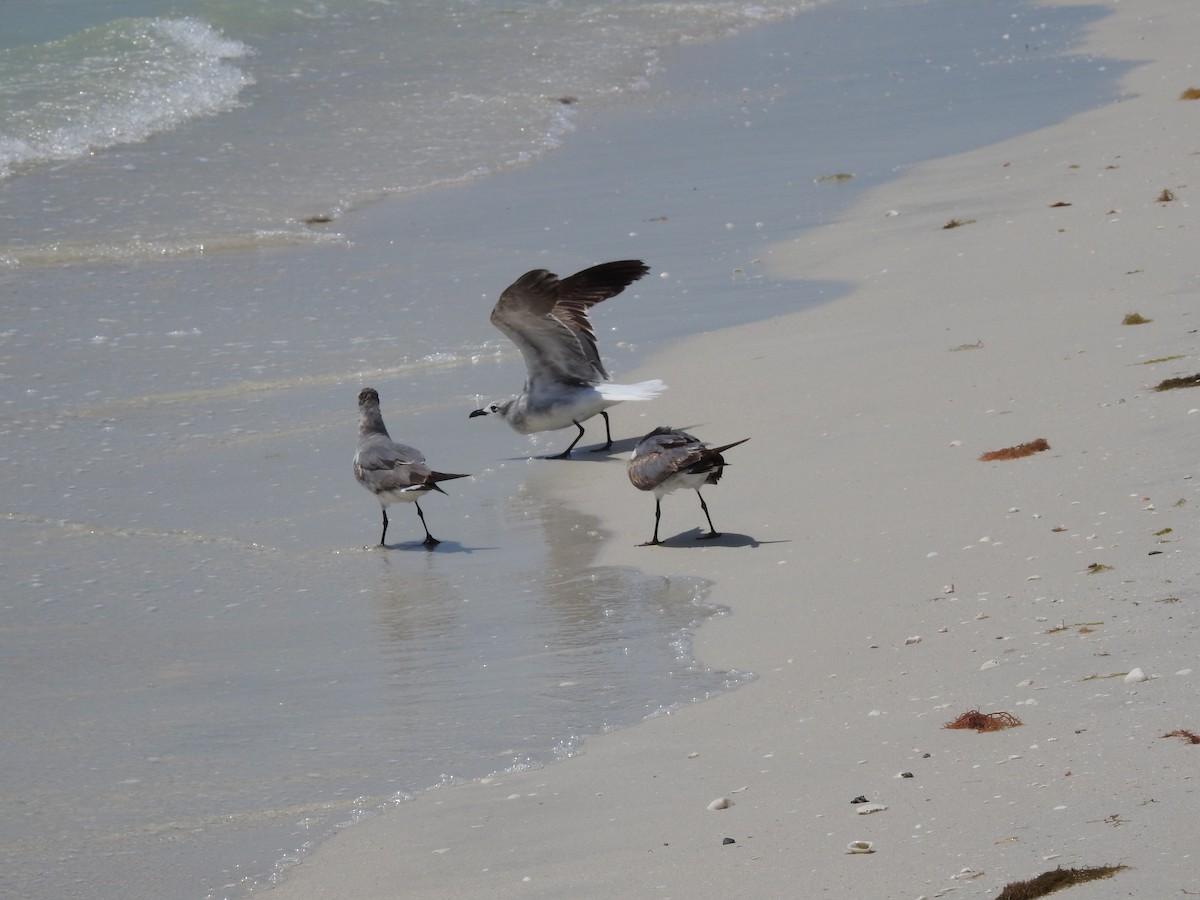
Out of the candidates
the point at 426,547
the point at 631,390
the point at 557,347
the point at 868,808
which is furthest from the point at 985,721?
the point at 557,347

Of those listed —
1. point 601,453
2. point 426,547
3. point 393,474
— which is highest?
point 393,474

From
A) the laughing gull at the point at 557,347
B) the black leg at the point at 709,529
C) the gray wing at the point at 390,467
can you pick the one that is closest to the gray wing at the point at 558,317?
the laughing gull at the point at 557,347

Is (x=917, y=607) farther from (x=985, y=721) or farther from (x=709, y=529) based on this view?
(x=709, y=529)

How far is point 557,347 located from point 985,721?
562 cm

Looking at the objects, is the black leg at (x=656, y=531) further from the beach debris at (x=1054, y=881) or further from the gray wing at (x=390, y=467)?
the beach debris at (x=1054, y=881)

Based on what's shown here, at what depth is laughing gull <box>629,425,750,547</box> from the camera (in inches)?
304

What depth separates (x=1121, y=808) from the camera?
13.1 feet

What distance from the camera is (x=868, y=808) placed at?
4469 mm

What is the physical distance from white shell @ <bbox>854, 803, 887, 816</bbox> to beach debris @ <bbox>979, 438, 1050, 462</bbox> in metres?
3.37

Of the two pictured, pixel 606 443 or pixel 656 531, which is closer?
pixel 656 531

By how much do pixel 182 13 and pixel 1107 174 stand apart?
18315mm

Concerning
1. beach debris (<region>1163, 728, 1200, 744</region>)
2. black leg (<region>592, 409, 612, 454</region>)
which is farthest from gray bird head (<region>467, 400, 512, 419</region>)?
beach debris (<region>1163, 728, 1200, 744</region>)

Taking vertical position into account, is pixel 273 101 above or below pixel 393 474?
above

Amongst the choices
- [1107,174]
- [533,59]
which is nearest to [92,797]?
[1107,174]
